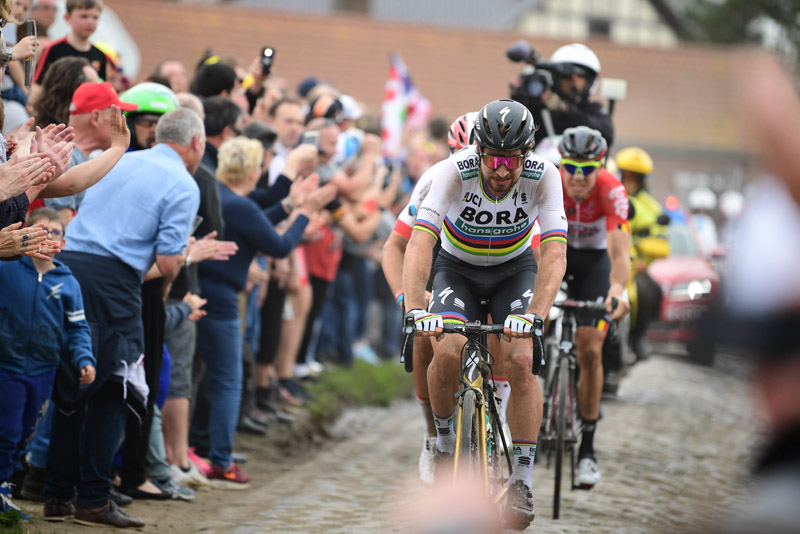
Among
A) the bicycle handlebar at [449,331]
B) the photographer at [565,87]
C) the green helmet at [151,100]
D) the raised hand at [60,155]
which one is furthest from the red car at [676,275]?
the raised hand at [60,155]

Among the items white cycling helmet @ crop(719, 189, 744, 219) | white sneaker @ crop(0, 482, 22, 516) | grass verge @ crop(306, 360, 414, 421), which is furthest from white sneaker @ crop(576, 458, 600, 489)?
white cycling helmet @ crop(719, 189, 744, 219)

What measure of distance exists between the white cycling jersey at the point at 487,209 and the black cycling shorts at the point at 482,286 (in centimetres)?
9

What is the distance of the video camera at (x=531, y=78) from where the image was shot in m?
10.7

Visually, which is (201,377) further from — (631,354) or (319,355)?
(631,354)

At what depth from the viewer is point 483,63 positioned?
4112 cm

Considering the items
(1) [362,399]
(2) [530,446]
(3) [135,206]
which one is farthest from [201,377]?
(1) [362,399]

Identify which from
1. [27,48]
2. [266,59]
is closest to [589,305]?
[266,59]

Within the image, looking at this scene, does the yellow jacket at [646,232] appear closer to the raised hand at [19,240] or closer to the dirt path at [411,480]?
the dirt path at [411,480]

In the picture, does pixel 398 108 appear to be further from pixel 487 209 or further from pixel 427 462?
pixel 487 209

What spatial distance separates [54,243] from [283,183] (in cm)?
402

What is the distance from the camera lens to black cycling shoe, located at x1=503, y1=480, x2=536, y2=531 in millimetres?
6783

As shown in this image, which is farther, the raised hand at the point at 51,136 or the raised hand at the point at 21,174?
the raised hand at the point at 51,136

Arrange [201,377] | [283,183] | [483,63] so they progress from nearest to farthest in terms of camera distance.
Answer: [201,377]
[283,183]
[483,63]

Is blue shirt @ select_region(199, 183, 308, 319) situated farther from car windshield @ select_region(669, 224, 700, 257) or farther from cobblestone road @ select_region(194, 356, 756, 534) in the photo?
car windshield @ select_region(669, 224, 700, 257)
